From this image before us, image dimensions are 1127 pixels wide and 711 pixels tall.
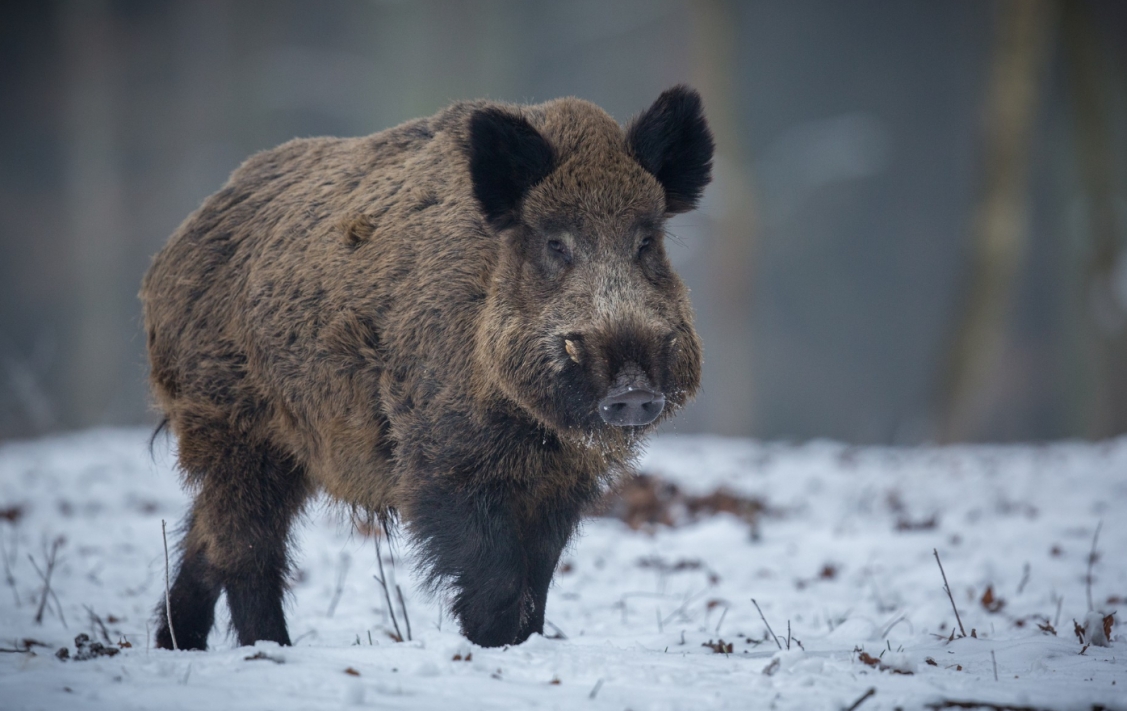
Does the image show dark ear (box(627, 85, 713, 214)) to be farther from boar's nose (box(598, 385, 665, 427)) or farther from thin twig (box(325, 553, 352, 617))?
thin twig (box(325, 553, 352, 617))

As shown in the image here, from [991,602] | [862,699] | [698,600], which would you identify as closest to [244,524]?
[698,600]

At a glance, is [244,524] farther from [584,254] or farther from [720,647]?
[720,647]

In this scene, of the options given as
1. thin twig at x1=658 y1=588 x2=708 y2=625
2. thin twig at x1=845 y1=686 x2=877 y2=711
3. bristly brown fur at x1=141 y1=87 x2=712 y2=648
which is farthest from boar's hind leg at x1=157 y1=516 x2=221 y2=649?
thin twig at x1=845 y1=686 x2=877 y2=711

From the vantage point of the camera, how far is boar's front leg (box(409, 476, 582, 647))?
3926 millimetres

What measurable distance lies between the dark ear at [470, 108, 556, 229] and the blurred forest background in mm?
15451

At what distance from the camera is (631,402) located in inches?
136

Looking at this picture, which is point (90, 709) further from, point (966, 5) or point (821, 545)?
point (966, 5)

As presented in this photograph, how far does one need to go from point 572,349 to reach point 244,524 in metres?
2.00

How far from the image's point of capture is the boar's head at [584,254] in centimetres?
378

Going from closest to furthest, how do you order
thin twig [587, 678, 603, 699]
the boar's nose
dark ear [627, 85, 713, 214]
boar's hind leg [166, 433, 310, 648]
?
thin twig [587, 678, 603, 699]
the boar's nose
dark ear [627, 85, 713, 214]
boar's hind leg [166, 433, 310, 648]

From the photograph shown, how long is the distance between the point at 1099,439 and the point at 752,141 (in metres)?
12.4

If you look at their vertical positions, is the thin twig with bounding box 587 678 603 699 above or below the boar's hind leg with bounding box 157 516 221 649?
above

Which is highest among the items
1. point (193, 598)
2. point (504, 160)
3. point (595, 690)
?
point (504, 160)

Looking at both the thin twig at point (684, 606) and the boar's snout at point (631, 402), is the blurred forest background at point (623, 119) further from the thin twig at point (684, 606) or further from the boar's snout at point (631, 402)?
the boar's snout at point (631, 402)
